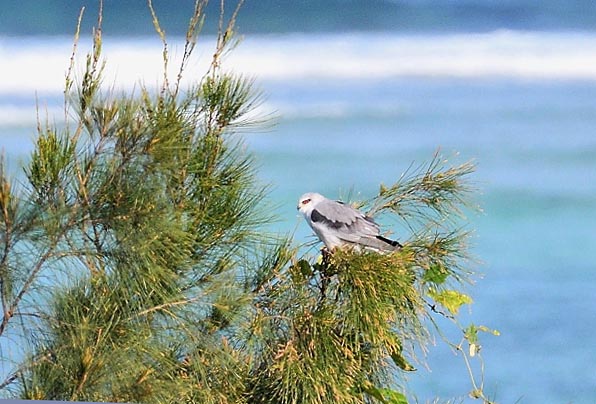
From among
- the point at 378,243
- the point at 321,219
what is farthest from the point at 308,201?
the point at 378,243

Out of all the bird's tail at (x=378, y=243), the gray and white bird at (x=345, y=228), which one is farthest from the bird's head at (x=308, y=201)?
the bird's tail at (x=378, y=243)

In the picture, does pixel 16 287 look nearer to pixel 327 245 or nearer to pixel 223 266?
pixel 223 266

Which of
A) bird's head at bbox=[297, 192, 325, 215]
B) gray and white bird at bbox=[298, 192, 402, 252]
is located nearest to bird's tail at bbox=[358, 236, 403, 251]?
gray and white bird at bbox=[298, 192, 402, 252]

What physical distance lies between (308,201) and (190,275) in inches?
17.1

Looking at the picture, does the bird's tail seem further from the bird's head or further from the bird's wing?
the bird's head

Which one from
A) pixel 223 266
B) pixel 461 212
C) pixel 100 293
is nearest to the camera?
pixel 100 293

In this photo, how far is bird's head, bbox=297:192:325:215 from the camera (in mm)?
3061

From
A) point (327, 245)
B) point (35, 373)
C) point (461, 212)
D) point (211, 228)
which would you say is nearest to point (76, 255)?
point (35, 373)

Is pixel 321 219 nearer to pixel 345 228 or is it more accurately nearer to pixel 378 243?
pixel 345 228

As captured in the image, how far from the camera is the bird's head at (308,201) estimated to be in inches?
120

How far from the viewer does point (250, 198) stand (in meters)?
3.05

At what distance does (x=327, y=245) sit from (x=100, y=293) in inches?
27.5

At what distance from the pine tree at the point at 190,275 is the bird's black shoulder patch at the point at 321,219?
0.29ft

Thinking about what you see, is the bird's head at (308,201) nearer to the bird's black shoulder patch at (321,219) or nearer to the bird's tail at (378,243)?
the bird's black shoulder patch at (321,219)
